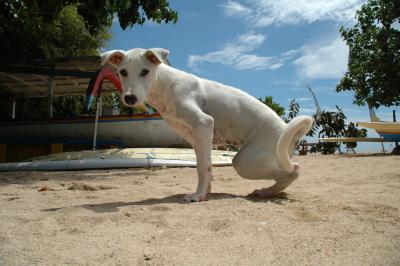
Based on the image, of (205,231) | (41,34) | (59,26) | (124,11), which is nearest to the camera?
(205,231)

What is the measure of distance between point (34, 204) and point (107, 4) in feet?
18.8

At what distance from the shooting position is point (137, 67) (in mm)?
3191

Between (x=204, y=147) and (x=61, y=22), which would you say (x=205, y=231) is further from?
(x=61, y=22)

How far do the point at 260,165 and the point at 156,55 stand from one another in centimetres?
151

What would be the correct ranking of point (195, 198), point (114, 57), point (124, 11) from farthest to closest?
point (124, 11), point (114, 57), point (195, 198)

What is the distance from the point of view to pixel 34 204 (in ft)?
9.93

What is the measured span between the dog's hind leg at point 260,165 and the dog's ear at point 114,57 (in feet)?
5.13

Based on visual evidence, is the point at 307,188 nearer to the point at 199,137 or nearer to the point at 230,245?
the point at 199,137

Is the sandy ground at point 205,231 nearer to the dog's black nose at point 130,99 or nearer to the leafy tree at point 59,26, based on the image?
the dog's black nose at point 130,99

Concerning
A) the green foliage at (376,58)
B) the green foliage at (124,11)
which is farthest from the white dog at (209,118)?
the green foliage at (376,58)

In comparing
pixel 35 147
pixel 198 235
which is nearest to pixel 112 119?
pixel 35 147

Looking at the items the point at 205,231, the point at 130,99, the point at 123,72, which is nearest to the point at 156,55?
the point at 123,72

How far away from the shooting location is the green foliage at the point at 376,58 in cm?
1377

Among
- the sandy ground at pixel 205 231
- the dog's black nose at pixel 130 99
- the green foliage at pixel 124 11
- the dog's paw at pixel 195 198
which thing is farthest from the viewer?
the green foliage at pixel 124 11
